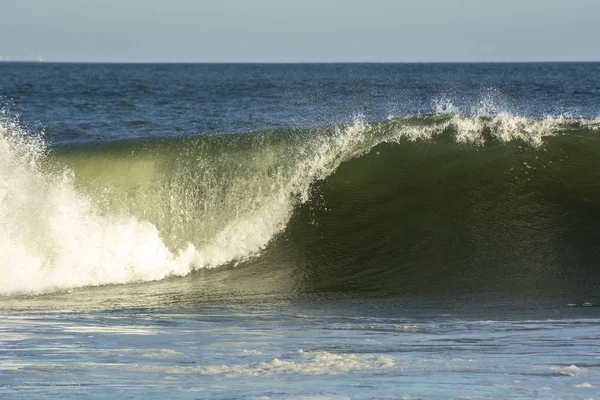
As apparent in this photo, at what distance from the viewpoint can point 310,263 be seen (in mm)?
8812

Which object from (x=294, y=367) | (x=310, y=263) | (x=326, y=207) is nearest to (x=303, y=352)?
(x=294, y=367)

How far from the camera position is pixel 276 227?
9.45 meters

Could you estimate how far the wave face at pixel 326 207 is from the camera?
831cm

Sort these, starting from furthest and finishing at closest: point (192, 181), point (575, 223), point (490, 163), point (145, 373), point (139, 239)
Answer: point (490, 163) → point (192, 181) → point (575, 223) → point (139, 239) → point (145, 373)

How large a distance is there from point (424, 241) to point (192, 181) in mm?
2797

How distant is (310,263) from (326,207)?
4.18ft

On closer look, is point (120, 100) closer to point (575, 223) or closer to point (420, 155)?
point (420, 155)

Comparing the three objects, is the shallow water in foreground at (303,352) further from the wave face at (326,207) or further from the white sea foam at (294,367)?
the wave face at (326,207)

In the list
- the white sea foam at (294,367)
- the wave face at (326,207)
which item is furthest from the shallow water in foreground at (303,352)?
the wave face at (326,207)

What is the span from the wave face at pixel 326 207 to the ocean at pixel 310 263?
Answer: 3cm

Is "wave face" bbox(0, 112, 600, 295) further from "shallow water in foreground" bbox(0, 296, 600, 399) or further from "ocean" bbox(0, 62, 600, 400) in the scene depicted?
"shallow water in foreground" bbox(0, 296, 600, 399)

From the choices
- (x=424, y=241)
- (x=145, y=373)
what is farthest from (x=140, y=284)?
(x=145, y=373)

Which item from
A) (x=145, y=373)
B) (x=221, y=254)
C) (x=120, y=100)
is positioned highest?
(x=120, y=100)

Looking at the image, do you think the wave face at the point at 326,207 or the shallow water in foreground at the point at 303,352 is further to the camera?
the wave face at the point at 326,207
